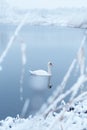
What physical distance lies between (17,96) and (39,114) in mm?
9665

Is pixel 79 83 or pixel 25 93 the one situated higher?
pixel 25 93

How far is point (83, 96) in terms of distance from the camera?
0.93 metres

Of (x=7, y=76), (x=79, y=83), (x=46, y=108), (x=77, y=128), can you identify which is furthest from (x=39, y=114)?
(x=7, y=76)

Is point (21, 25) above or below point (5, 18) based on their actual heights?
below

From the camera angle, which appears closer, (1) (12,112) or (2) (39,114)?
(2) (39,114)

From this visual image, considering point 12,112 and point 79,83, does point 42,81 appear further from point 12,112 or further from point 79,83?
point 79,83

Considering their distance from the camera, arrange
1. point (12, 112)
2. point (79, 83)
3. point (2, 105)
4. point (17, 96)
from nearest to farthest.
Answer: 1. point (79, 83)
2. point (12, 112)
3. point (2, 105)
4. point (17, 96)

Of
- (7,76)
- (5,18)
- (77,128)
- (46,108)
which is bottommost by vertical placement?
(46,108)

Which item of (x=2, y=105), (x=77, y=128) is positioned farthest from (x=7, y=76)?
(x=77, y=128)

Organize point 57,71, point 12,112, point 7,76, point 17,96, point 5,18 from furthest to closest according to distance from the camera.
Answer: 1. point 57,71
2. point 7,76
3. point 17,96
4. point 12,112
5. point 5,18

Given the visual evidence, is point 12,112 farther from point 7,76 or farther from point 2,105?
point 7,76

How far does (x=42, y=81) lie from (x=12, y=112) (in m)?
1.23

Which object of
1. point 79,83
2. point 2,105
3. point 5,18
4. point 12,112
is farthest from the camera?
point 2,105

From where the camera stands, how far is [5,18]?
1208 millimetres
